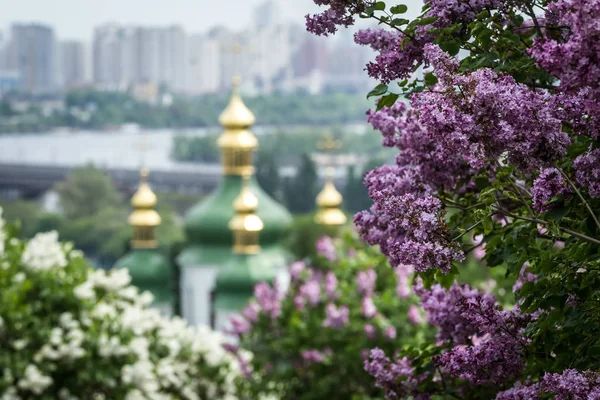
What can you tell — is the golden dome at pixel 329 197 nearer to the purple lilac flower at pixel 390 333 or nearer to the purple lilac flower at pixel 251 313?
the purple lilac flower at pixel 251 313

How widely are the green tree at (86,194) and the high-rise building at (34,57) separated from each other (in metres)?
8.55

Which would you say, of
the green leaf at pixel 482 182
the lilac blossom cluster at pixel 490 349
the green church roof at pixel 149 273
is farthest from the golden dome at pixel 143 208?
the lilac blossom cluster at pixel 490 349

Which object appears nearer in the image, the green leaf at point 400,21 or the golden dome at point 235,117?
the green leaf at point 400,21

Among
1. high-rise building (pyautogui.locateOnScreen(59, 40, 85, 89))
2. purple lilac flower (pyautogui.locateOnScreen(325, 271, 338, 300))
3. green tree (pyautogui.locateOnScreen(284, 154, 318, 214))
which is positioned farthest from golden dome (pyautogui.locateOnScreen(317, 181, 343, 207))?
high-rise building (pyautogui.locateOnScreen(59, 40, 85, 89))

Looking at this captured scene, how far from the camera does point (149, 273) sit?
29531mm

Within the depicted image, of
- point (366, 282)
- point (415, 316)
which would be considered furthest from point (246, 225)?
point (415, 316)

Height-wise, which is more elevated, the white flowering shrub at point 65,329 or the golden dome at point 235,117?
the white flowering shrub at point 65,329

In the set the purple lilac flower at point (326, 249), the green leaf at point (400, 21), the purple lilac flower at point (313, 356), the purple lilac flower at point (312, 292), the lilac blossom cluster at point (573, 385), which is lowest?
the purple lilac flower at point (313, 356)

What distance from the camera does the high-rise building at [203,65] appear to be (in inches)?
2356

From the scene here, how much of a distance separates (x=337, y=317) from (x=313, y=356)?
32 cm

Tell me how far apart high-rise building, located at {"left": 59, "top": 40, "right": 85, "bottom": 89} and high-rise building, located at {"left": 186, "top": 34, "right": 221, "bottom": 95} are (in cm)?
492

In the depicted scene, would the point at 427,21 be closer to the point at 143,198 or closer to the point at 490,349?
the point at 490,349

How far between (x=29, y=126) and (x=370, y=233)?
5506 cm

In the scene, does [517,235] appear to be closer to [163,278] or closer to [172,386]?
[172,386]
